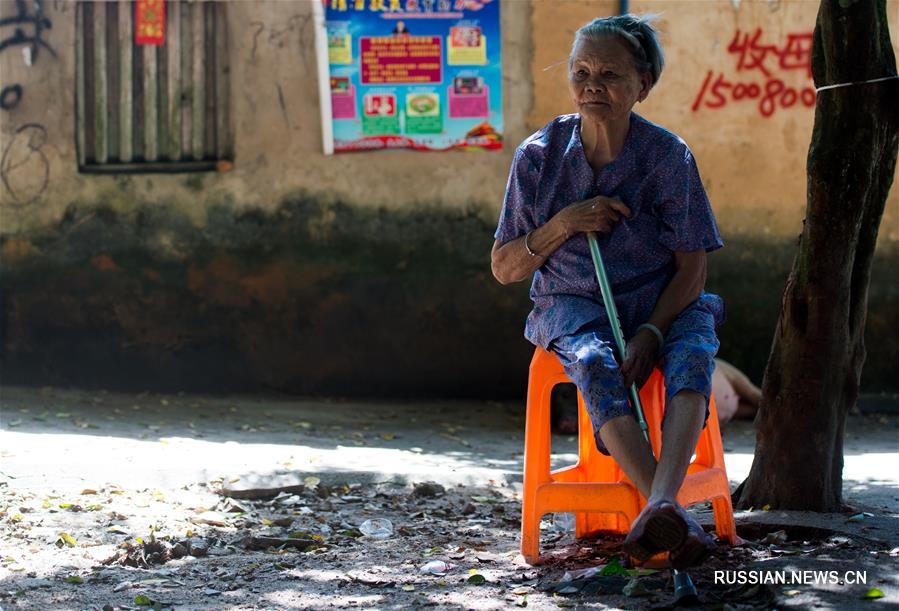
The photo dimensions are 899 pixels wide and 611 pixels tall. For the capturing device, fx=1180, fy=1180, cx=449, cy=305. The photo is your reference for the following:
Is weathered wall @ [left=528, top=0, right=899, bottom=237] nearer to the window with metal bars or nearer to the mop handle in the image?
the window with metal bars


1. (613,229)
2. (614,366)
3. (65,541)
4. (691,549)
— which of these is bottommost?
(65,541)

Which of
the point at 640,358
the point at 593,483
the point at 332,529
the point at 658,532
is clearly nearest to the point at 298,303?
the point at 332,529

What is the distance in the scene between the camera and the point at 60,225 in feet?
25.5

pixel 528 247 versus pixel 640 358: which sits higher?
pixel 528 247

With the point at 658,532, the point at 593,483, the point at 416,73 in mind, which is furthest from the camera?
the point at 416,73

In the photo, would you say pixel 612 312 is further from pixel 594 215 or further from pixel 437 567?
pixel 437 567

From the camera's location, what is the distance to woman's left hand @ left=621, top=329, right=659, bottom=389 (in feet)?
11.2

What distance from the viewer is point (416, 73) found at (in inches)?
298

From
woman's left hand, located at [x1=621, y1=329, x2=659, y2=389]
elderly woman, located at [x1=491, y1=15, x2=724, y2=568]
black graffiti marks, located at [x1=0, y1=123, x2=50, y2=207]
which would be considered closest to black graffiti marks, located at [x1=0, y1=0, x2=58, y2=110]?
black graffiti marks, located at [x1=0, y1=123, x2=50, y2=207]

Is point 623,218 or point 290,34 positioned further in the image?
point 290,34

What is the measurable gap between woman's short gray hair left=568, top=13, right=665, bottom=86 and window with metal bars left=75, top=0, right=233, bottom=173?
14.7ft

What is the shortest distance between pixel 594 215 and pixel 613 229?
106 mm

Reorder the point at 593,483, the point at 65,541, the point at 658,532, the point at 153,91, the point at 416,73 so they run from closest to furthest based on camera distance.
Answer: the point at 658,532 → the point at 593,483 → the point at 65,541 → the point at 416,73 → the point at 153,91

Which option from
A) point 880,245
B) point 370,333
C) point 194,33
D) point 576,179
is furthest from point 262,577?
point 880,245
